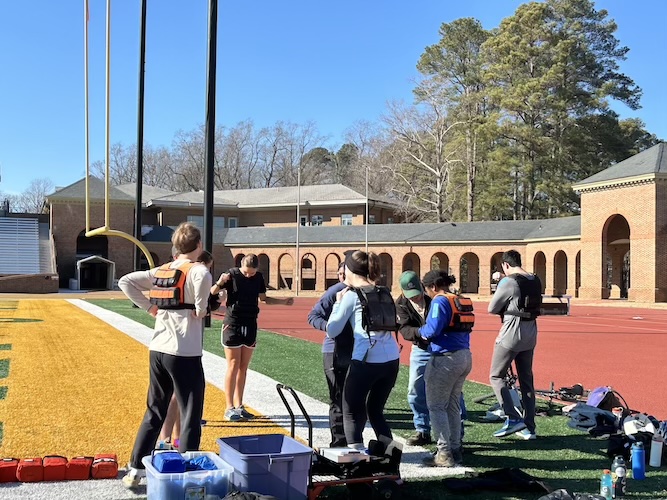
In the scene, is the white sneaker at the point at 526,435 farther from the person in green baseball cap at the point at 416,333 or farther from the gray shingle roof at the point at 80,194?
the gray shingle roof at the point at 80,194

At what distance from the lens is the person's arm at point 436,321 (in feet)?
19.4

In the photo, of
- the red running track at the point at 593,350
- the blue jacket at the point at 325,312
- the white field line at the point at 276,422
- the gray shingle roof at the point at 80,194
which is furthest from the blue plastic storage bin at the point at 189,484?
the gray shingle roof at the point at 80,194

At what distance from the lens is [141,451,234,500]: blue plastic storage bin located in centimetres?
424

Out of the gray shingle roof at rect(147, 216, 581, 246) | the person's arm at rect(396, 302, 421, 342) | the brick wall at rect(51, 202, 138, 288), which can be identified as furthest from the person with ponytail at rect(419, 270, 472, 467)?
the brick wall at rect(51, 202, 138, 288)

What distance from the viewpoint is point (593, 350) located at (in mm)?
16172

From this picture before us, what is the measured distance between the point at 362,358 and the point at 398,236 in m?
44.2

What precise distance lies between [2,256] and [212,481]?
47.5m

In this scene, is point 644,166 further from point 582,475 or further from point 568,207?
point 582,475

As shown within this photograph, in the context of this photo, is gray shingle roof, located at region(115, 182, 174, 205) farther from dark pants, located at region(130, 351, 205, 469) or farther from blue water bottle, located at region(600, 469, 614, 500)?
blue water bottle, located at region(600, 469, 614, 500)

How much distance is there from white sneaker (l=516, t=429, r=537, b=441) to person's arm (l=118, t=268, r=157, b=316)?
13.4ft

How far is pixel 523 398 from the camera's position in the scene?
7.10m

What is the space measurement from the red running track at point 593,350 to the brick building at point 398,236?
9.99 m

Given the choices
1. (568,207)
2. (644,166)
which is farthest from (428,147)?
(644,166)

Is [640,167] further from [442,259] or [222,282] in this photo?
[222,282]
